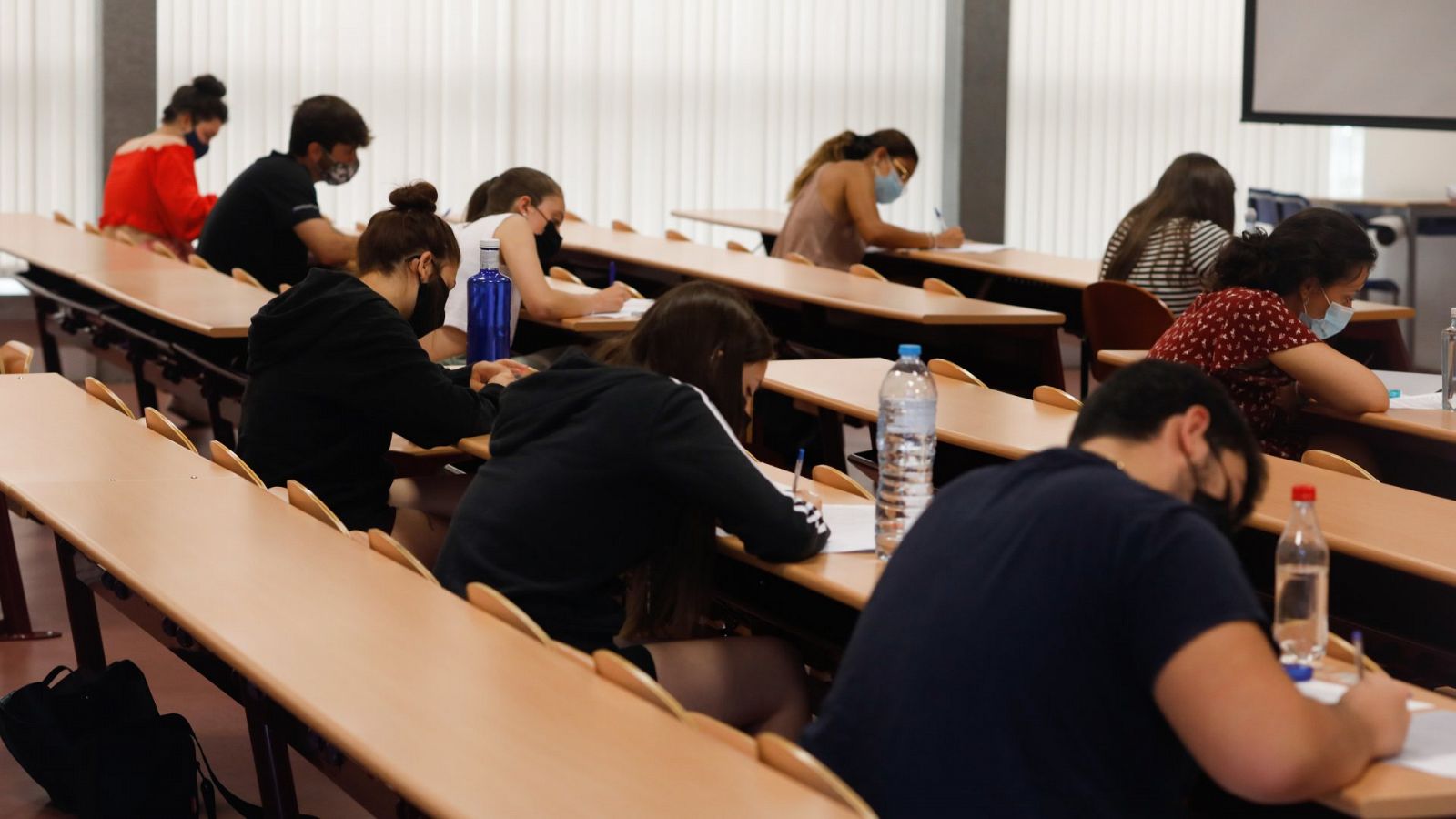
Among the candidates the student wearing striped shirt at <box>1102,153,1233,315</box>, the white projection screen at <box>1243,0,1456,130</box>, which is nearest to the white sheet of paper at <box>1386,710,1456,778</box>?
the student wearing striped shirt at <box>1102,153,1233,315</box>

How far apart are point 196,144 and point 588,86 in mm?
2177

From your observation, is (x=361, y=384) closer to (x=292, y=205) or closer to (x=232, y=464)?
(x=232, y=464)

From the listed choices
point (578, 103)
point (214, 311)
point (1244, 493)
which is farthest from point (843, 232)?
point (1244, 493)

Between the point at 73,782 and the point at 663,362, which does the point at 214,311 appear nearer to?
the point at 73,782

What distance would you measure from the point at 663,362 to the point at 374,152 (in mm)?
6173

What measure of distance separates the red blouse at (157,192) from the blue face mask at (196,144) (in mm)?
283

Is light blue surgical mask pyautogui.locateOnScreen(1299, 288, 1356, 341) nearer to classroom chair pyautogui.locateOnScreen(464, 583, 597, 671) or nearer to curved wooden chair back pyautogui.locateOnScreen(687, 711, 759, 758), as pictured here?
classroom chair pyautogui.locateOnScreen(464, 583, 597, 671)

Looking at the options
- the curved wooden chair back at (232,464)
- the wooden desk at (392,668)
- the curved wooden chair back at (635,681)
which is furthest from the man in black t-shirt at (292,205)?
the curved wooden chair back at (635,681)

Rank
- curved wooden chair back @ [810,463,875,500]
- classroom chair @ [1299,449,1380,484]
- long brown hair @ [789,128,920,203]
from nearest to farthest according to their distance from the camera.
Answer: curved wooden chair back @ [810,463,875,500]
classroom chair @ [1299,449,1380,484]
long brown hair @ [789,128,920,203]

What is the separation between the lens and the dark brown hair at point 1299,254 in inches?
141

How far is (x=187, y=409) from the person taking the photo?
688cm

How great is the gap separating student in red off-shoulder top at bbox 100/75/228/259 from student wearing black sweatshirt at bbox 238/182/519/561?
3693 mm

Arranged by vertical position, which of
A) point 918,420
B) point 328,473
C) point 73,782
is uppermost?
Answer: point 918,420

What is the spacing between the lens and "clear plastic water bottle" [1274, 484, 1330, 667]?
2150 millimetres
